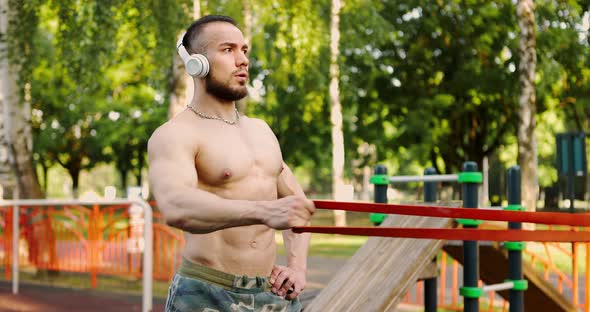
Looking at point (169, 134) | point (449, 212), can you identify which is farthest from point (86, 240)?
point (449, 212)

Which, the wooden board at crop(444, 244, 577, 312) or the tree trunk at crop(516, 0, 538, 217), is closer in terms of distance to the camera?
the wooden board at crop(444, 244, 577, 312)

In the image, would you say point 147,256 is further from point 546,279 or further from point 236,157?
point 236,157

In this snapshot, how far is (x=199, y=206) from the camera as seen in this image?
2256 millimetres

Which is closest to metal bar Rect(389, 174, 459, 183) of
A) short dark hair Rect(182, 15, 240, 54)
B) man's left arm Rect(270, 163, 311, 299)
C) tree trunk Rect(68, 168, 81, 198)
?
man's left arm Rect(270, 163, 311, 299)

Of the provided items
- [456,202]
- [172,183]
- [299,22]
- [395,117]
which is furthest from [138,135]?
[172,183]

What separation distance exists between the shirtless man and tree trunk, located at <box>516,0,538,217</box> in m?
16.7

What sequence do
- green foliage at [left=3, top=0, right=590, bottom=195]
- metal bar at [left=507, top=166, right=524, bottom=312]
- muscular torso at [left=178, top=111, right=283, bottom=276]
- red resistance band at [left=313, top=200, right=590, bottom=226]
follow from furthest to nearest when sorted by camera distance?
green foliage at [left=3, top=0, right=590, bottom=195], metal bar at [left=507, top=166, right=524, bottom=312], muscular torso at [left=178, top=111, right=283, bottom=276], red resistance band at [left=313, top=200, right=590, bottom=226]

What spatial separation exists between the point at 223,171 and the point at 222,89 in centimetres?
27

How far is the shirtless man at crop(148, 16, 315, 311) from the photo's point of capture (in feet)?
8.53

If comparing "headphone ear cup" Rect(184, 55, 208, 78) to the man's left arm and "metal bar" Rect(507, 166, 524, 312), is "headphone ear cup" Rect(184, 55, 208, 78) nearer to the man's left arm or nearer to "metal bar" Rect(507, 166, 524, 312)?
the man's left arm

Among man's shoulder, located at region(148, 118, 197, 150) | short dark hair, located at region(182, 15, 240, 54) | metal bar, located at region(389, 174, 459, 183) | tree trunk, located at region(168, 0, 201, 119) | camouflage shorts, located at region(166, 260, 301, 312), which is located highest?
tree trunk, located at region(168, 0, 201, 119)

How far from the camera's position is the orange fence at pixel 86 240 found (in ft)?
38.4

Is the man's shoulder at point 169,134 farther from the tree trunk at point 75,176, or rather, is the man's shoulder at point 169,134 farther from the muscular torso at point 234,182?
the tree trunk at point 75,176

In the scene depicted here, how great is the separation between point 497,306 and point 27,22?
8.08 m
